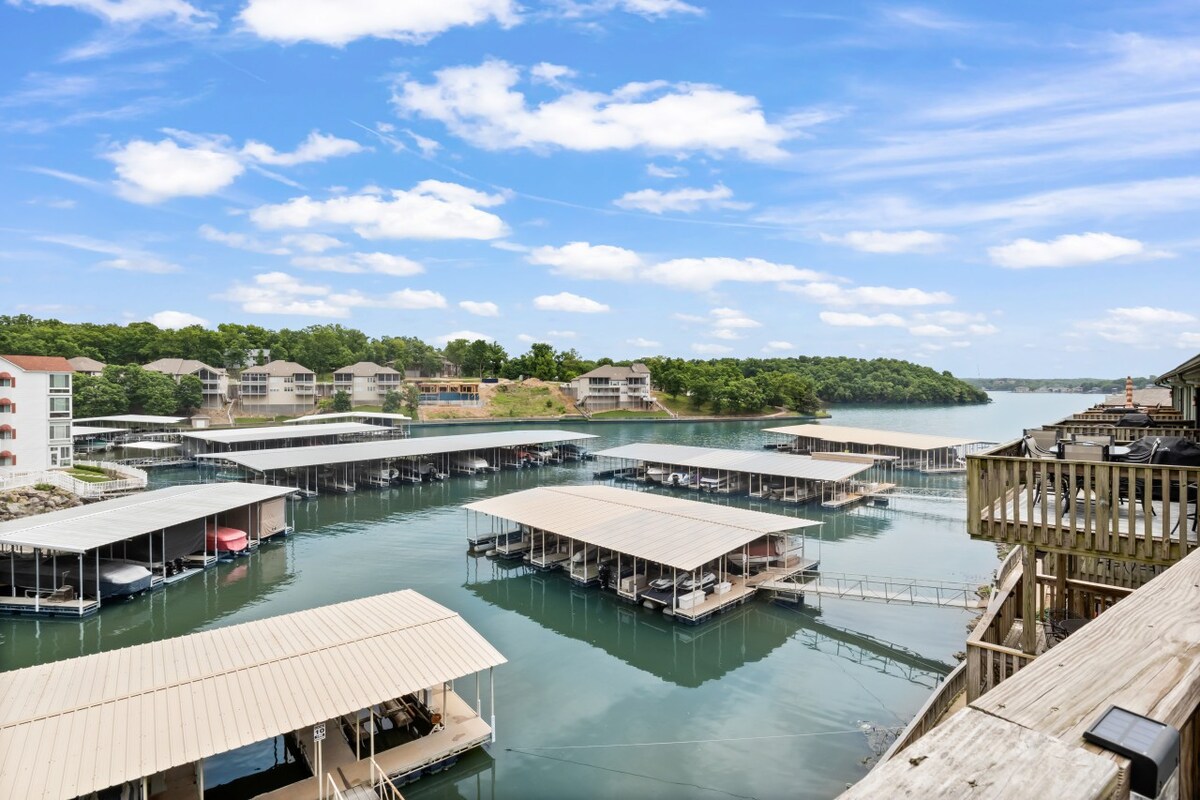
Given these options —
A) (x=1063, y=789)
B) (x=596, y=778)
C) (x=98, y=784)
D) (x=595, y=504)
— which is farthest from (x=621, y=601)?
(x=1063, y=789)

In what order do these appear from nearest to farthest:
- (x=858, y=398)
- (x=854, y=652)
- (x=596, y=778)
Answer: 1. (x=596, y=778)
2. (x=854, y=652)
3. (x=858, y=398)

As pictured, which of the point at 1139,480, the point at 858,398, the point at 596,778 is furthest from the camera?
the point at 858,398

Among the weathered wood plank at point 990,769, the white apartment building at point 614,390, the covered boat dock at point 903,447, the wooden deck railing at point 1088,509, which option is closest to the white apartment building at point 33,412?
the wooden deck railing at point 1088,509

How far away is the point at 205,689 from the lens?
34.8 feet

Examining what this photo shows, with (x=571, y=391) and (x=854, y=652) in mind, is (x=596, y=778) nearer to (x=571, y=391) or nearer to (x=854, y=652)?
(x=854, y=652)

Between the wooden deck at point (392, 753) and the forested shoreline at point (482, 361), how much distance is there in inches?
2754

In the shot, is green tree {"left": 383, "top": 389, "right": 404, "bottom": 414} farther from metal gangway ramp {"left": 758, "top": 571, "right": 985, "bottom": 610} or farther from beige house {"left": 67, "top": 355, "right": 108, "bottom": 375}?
metal gangway ramp {"left": 758, "top": 571, "right": 985, "bottom": 610}

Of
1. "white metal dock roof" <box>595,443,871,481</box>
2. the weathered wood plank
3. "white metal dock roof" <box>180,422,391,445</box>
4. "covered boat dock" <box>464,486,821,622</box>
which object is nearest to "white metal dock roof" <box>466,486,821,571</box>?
"covered boat dock" <box>464,486,821,622</box>

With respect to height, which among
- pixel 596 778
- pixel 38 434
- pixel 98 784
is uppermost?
pixel 38 434

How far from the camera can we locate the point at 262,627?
13.3 metres

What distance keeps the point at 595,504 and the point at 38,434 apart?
106ft

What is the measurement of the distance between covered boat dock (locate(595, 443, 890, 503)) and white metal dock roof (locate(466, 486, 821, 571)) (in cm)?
1171

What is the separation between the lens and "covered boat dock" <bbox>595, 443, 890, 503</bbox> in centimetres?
3547

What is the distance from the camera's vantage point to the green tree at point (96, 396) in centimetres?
6253
